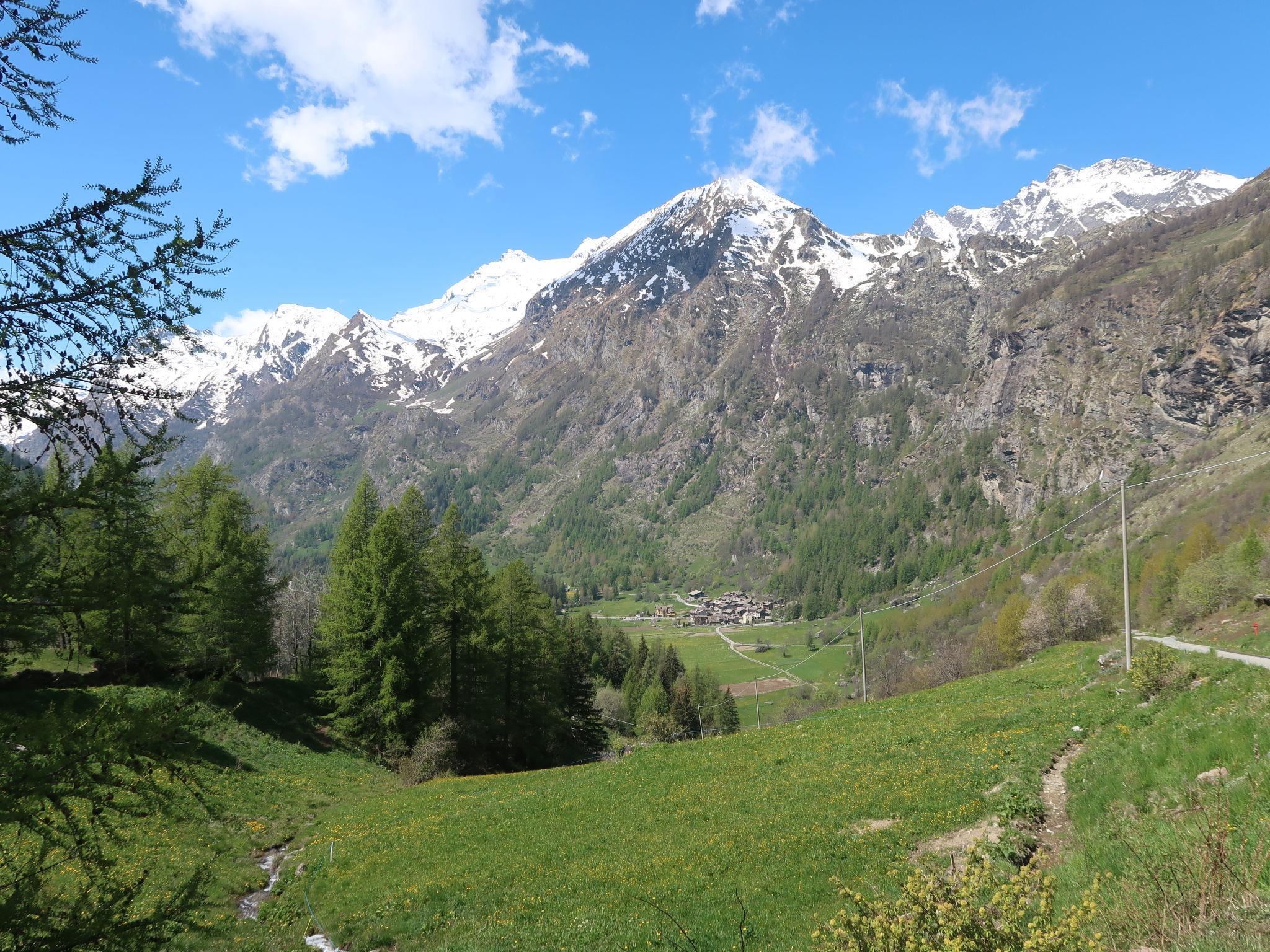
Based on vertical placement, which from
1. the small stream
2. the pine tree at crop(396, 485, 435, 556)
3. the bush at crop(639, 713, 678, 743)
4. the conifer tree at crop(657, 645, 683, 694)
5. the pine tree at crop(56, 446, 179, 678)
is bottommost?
the bush at crop(639, 713, 678, 743)

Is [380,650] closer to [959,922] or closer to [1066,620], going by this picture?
[959,922]

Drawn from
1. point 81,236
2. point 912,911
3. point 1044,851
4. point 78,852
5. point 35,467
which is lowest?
point 1044,851

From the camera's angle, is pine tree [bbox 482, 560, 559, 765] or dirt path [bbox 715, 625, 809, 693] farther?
dirt path [bbox 715, 625, 809, 693]

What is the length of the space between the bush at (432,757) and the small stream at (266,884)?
11799 millimetres

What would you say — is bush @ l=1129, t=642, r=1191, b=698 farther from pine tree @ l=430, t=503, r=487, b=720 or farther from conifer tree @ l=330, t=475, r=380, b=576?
conifer tree @ l=330, t=475, r=380, b=576

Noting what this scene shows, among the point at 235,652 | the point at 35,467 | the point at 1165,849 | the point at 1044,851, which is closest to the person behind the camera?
the point at 35,467

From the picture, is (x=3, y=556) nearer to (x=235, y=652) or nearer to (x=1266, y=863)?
(x=1266, y=863)

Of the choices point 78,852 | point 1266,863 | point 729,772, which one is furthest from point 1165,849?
point 729,772

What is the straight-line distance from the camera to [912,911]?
5.96 m

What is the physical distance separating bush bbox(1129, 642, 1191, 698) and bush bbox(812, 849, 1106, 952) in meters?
15.7

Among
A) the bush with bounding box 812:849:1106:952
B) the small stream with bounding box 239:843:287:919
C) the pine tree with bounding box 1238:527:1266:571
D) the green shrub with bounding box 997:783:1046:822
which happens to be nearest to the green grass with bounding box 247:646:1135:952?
the small stream with bounding box 239:843:287:919

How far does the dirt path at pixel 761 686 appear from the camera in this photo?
132 meters

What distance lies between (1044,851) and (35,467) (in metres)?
17.3

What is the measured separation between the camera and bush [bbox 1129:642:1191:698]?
18031 mm
